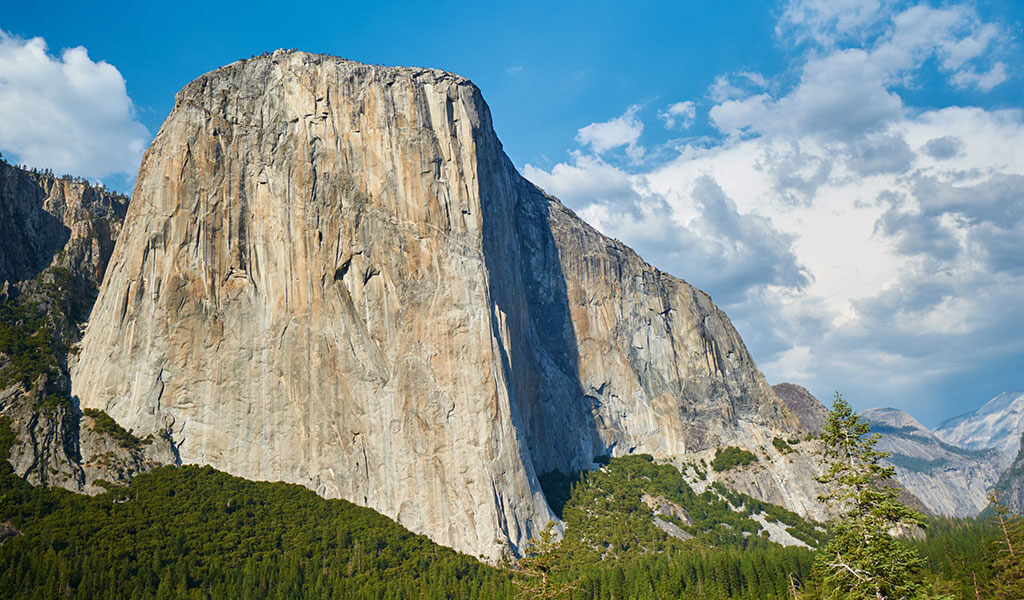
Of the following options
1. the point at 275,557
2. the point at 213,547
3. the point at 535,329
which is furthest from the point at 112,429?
the point at 535,329

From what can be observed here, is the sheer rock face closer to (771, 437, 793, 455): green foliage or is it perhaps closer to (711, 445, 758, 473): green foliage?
(711, 445, 758, 473): green foliage

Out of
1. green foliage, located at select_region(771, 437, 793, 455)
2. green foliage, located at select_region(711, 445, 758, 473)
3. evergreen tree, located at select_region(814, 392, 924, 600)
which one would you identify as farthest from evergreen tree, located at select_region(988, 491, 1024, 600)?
green foliage, located at select_region(771, 437, 793, 455)

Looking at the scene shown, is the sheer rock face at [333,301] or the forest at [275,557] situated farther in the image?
the sheer rock face at [333,301]

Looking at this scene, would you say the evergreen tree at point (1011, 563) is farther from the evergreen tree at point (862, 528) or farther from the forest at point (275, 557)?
the evergreen tree at point (862, 528)

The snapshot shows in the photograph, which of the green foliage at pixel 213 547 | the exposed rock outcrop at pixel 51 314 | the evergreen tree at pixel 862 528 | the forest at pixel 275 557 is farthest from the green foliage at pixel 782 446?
the evergreen tree at pixel 862 528

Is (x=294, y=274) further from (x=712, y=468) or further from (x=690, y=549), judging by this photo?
(x=712, y=468)

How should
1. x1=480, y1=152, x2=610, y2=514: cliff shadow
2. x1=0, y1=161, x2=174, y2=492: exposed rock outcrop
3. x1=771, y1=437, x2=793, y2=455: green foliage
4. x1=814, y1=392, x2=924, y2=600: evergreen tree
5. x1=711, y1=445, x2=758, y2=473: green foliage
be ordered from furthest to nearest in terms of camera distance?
x1=771, y1=437, x2=793, y2=455: green foliage, x1=711, y1=445, x2=758, y2=473: green foliage, x1=480, y1=152, x2=610, y2=514: cliff shadow, x1=0, y1=161, x2=174, y2=492: exposed rock outcrop, x1=814, y1=392, x2=924, y2=600: evergreen tree
